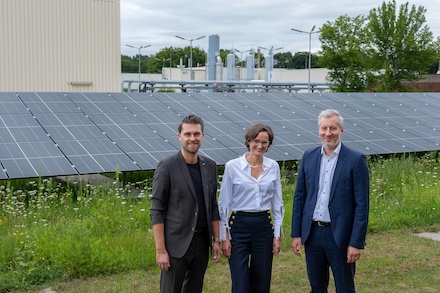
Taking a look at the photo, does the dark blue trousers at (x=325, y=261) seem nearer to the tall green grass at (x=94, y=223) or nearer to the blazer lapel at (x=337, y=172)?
the blazer lapel at (x=337, y=172)

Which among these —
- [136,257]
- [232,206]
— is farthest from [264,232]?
[136,257]

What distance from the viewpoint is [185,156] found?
15.1ft

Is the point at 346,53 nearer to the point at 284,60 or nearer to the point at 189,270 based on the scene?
the point at 189,270

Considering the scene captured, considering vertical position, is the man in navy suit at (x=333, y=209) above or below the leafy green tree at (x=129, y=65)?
below

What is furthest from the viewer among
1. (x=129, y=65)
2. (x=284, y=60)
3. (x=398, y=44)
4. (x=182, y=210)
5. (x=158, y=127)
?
(x=284, y=60)

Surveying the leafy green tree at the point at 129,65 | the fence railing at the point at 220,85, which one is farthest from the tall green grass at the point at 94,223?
the leafy green tree at the point at 129,65

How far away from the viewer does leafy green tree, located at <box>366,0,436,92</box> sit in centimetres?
3512

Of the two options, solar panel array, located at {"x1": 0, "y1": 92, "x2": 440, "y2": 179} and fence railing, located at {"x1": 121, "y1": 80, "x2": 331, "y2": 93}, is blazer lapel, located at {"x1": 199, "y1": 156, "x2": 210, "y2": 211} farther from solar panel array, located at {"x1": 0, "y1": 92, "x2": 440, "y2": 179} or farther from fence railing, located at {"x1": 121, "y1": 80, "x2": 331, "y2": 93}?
fence railing, located at {"x1": 121, "y1": 80, "x2": 331, "y2": 93}

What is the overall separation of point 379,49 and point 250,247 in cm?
3368

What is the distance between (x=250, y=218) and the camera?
489cm

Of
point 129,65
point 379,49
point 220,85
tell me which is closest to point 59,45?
point 220,85

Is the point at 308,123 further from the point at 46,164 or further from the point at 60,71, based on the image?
the point at 60,71

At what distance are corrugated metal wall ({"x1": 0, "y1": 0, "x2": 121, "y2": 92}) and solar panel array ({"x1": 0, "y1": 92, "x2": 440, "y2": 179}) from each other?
1353cm

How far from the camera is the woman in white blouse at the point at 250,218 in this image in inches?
193
